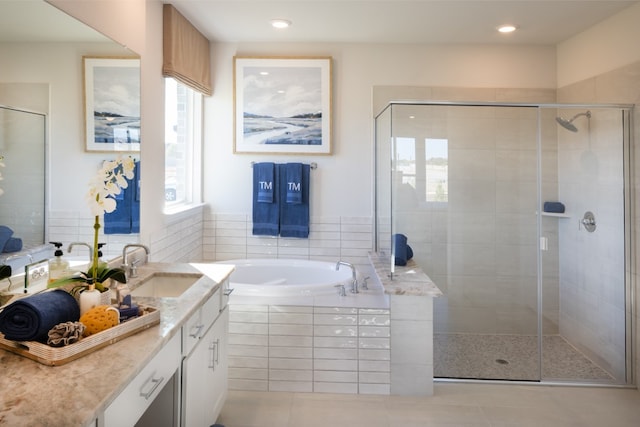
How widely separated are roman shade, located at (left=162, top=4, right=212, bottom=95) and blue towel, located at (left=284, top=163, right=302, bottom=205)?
0.96m

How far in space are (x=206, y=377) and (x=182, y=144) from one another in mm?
2296

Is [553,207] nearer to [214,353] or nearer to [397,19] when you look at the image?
[397,19]

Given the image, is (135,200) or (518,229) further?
(518,229)

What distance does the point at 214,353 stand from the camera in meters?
2.09

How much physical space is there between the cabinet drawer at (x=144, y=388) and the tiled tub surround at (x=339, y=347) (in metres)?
1.17

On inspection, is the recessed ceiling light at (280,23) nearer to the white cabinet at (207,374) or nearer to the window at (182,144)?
the window at (182,144)

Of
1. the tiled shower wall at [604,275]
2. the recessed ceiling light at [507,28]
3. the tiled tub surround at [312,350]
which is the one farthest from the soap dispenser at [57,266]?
the recessed ceiling light at [507,28]

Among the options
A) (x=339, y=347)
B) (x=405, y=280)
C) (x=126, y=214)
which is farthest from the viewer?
(x=405, y=280)

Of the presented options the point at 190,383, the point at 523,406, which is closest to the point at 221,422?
the point at 190,383

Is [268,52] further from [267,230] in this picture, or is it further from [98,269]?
[98,269]

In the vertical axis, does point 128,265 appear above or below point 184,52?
below

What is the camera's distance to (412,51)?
378cm

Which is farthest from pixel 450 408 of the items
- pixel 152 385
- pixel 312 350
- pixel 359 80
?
pixel 359 80

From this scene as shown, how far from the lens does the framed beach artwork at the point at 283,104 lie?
378 centimetres
